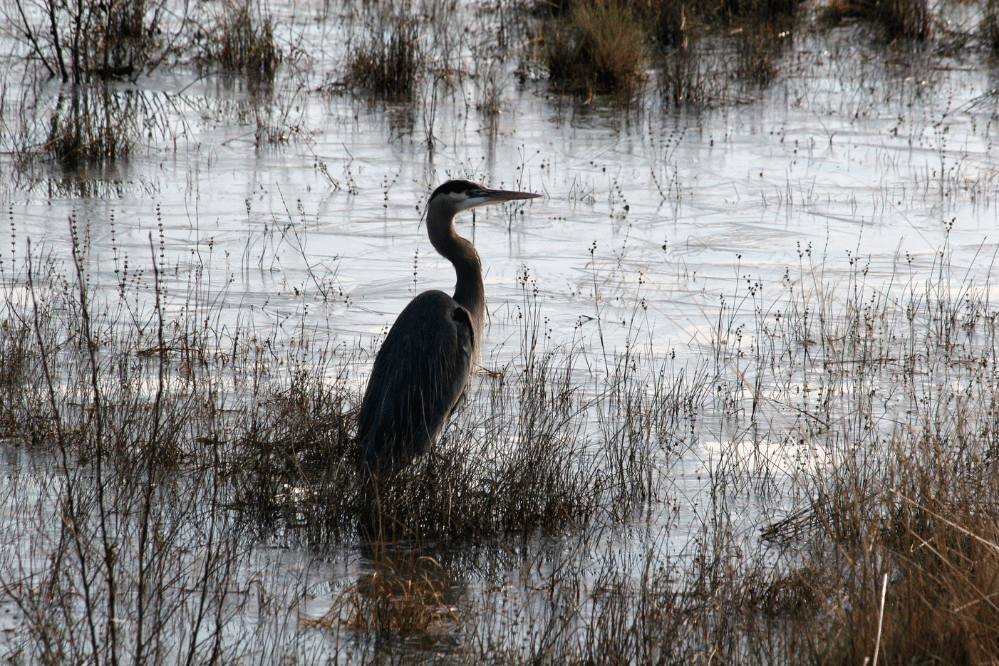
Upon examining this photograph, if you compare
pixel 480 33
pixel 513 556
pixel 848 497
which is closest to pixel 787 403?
pixel 848 497

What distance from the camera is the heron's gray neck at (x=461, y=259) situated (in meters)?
5.64

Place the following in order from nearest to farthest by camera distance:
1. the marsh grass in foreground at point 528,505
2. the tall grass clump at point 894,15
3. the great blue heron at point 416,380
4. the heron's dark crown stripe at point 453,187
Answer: the marsh grass in foreground at point 528,505 < the great blue heron at point 416,380 < the heron's dark crown stripe at point 453,187 < the tall grass clump at point 894,15

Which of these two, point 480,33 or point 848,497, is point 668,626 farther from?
point 480,33

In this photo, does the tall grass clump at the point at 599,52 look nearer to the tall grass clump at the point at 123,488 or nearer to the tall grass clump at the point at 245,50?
the tall grass clump at the point at 245,50

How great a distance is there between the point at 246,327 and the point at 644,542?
10.7ft

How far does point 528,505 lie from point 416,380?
0.83 metres

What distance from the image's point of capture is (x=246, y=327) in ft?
21.6

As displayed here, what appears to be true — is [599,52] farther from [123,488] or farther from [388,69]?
[123,488]

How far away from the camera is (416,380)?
4.84 metres

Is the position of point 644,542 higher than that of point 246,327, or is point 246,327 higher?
point 246,327

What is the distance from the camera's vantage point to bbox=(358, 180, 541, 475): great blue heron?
463 cm

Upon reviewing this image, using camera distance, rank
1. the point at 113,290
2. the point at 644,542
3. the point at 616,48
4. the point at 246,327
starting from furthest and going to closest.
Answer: the point at 616,48 → the point at 113,290 → the point at 246,327 → the point at 644,542

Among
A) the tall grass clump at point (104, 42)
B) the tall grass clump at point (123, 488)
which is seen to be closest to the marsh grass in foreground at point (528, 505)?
the tall grass clump at point (123, 488)

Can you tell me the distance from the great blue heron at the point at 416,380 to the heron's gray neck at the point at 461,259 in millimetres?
265
